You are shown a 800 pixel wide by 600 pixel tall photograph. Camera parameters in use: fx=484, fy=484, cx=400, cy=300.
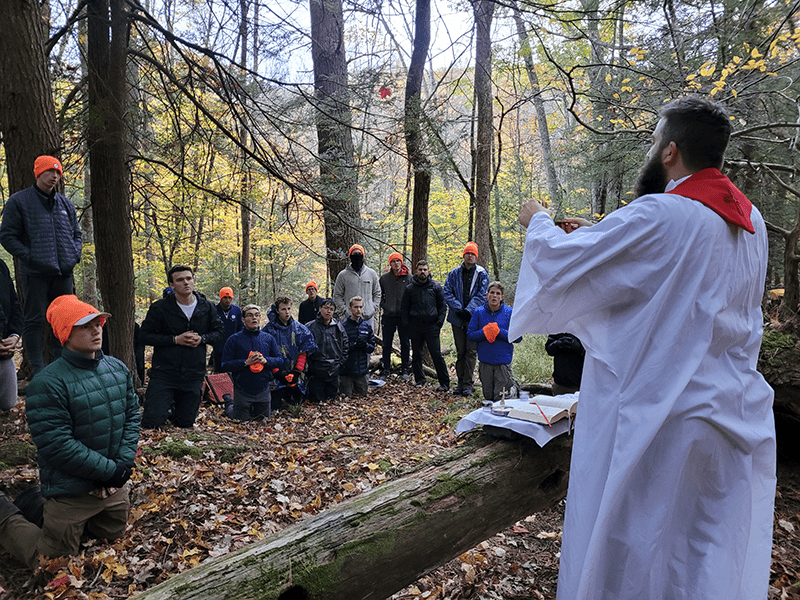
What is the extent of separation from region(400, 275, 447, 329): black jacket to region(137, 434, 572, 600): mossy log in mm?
5549

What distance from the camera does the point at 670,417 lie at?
7.08ft

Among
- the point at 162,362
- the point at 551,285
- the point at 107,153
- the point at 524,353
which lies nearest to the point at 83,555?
the point at 162,362

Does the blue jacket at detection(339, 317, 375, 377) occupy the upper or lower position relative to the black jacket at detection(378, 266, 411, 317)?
lower

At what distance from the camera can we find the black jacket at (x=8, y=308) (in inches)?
200

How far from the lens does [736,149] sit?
849 centimetres

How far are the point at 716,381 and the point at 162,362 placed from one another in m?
5.90

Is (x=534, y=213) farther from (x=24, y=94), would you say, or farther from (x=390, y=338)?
(x=390, y=338)

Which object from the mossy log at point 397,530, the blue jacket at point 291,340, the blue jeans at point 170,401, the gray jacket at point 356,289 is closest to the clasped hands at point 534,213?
the mossy log at point 397,530

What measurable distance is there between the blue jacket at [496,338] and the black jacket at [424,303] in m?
1.42

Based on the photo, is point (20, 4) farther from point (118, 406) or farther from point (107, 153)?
point (118, 406)

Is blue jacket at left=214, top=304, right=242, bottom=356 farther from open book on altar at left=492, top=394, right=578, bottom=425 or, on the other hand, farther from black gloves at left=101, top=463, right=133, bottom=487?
open book on altar at left=492, top=394, right=578, bottom=425

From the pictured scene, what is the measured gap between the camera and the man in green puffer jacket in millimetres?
3275

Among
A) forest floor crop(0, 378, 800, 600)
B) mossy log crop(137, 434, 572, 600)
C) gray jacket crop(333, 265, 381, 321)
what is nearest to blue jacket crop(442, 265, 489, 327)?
gray jacket crop(333, 265, 381, 321)

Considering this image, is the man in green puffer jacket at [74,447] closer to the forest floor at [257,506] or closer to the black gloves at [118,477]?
the black gloves at [118,477]
